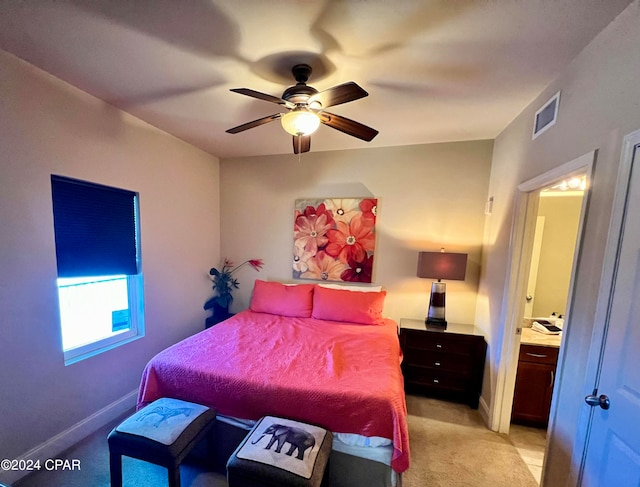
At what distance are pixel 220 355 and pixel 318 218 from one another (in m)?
1.87

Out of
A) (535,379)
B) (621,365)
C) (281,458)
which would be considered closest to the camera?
(621,365)

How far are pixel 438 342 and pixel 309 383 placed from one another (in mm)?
1524

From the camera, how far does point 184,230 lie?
114 inches

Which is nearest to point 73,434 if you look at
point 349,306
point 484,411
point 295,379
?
point 295,379

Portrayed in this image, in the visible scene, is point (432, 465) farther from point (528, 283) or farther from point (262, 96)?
point (262, 96)

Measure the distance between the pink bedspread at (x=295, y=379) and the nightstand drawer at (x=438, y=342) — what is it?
344 millimetres

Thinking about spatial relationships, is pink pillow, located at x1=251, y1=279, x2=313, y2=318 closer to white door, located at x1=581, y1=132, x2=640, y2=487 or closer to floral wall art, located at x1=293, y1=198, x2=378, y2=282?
floral wall art, located at x1=293, y1=198, x2=378, y2=282

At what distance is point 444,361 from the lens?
2480mm

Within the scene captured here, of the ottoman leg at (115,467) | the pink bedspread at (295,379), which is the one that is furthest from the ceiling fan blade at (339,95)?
the ottoman leg at (115,467)

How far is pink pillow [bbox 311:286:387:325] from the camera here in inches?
106

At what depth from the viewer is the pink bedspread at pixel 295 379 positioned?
1481mm

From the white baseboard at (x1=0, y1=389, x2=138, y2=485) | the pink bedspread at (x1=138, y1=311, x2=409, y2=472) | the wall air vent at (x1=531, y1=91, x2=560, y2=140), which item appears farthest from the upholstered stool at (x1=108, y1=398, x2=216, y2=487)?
the wall air vent at (x1=531, y1=91, x2=560, y2=140)

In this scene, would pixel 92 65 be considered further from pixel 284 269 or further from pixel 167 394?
pixel 284 269

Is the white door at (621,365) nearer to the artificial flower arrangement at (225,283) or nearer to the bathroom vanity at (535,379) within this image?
the bathroom vanity at (535,379)
